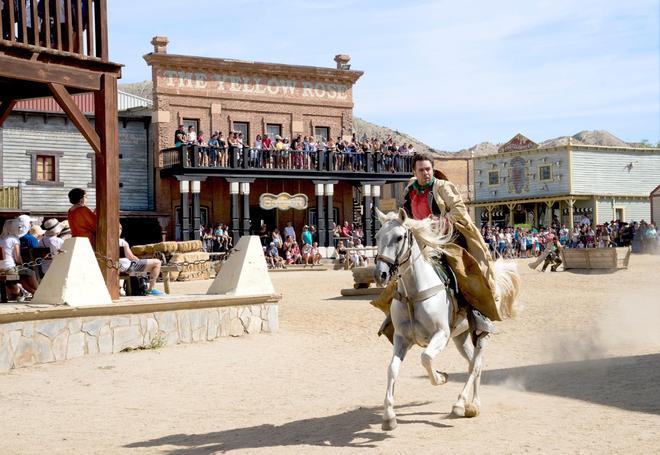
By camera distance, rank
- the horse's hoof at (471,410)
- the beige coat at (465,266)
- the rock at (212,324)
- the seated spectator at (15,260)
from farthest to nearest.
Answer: the rock at (212,324)
the seated spectator at (15,260)
the beige coat at (465,266)
the horse's hoof at (471,410)

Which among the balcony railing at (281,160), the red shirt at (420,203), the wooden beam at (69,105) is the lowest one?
the red shirt at (420,203)

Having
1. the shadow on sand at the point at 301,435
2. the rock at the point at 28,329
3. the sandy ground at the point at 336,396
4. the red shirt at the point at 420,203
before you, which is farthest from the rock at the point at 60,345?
the red shirt at the point at 420,203

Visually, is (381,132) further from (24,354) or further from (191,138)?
(24,354)

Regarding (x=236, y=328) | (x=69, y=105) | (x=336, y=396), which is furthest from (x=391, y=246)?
(x=69, y=105)

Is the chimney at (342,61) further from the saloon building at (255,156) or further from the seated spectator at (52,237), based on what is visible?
the seated spectator at (52,237)

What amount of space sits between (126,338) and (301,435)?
5.62 m

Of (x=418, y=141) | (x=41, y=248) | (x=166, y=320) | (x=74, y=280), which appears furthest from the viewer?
(x=418, y=141)

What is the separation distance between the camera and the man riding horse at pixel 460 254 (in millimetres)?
8102

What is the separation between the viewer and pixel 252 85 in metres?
41.3

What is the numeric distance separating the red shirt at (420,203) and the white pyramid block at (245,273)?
21.2 feet

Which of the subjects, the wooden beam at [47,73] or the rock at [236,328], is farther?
the rock at [236,328]

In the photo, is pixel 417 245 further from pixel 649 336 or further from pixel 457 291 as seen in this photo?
pixel 649 336

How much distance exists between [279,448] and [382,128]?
121896 mm

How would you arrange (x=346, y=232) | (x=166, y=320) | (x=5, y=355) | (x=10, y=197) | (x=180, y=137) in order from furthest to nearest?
(x=346, y=232) → (x=180, y=137) → (x=10, y=197) → (x=166, y=320) → (x=5, y=355)
